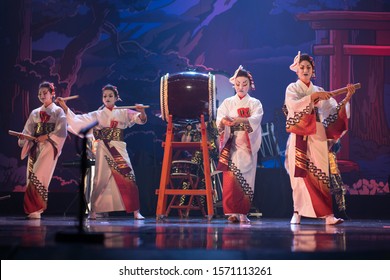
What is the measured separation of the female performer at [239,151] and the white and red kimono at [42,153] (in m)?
1.79

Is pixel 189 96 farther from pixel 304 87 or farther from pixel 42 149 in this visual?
pixel 42 149

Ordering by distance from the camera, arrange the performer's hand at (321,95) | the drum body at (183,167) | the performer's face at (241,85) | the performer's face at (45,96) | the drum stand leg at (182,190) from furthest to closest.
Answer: the drum body at (183,167), the performer's face at (45,96), the performer's face at (241,85), the drum stand leg at (182,190), the performer's hand at (321,95)

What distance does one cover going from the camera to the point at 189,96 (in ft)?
19.2

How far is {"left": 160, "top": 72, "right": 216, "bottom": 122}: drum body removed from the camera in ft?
19.2

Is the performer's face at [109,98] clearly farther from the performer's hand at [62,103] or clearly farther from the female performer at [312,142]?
the female performer at [312,142]

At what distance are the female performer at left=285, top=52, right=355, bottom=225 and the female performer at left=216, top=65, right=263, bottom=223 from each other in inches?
20.6

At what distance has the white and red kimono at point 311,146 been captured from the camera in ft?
17.1

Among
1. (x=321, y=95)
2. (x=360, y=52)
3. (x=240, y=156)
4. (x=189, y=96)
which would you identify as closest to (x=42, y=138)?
(x=189, y=96)

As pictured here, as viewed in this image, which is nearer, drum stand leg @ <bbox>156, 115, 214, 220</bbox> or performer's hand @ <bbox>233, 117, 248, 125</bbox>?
drum stand leg @ <bbox>156, 115, 214, 220</bbox>

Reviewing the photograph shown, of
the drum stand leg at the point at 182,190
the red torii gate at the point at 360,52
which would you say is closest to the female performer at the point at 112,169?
the drum stand leg at the point at 182,190

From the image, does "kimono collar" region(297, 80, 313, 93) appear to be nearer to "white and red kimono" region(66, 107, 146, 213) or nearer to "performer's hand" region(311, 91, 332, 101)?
"performer's hand" region(311, 91, 332, 101)

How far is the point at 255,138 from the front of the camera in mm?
5992

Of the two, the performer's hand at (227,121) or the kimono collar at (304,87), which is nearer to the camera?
the kimono collar at (304,87)

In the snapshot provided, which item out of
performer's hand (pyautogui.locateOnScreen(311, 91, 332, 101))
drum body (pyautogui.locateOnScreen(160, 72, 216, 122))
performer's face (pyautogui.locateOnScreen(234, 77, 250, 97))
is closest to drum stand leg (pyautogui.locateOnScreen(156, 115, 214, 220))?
drum body (pyautogui.locateOnScreen(160, 72, 216, 122))
